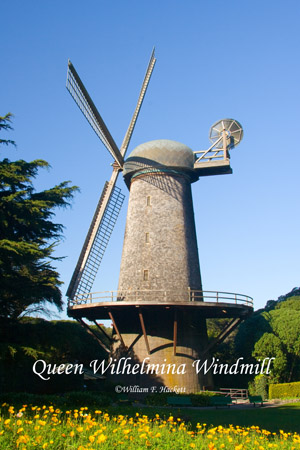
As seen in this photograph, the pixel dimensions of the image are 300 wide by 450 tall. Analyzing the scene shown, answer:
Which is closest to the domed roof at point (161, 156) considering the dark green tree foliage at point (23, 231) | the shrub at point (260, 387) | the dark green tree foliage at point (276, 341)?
the dark green tree foliage at point (23, 231)

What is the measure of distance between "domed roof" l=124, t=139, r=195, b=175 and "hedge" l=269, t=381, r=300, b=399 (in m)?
13.8

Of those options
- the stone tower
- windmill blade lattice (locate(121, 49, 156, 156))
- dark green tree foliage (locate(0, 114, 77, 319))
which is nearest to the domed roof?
the stone tower

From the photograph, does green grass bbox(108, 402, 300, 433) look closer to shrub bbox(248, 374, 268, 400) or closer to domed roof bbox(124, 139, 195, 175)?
shrub bbox(248, 374, 268, 400)

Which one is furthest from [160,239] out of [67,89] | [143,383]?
[67,89]

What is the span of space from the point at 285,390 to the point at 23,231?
1769 cm

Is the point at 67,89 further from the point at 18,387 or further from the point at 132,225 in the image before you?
the point at 18,387

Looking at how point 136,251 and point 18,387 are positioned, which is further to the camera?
point 136,251

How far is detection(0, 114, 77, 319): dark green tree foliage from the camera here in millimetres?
13758

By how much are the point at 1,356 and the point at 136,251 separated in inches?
392

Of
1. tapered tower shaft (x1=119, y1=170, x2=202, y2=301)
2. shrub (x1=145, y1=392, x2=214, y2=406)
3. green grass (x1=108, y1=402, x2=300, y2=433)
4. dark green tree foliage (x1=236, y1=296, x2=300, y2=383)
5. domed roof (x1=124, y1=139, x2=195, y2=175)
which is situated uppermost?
domed roof (x1=124, y1=139, x2=195, y2=175)

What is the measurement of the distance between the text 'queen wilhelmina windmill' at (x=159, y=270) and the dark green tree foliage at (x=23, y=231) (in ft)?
14.8

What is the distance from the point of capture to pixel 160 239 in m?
21.1

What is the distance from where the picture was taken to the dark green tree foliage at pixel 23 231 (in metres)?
13.8

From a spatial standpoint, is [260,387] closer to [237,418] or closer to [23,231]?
[237,418]
